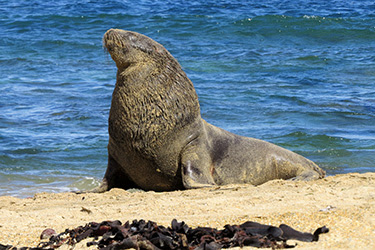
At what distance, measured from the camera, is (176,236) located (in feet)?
11.7

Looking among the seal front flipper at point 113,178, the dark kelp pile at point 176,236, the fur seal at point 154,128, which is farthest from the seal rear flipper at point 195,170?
the dark kelp pile at point 176,236

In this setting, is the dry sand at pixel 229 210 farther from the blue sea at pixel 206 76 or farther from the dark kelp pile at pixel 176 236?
the blue sea at pixel 206 76

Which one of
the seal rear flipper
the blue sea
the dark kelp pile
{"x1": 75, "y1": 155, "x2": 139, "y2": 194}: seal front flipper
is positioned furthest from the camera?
the blue sea

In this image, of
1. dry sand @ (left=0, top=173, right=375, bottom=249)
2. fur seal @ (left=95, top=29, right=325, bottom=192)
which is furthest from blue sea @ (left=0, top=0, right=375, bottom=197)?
dry sand @ (left=0, top=173, right=375, bottom=249)

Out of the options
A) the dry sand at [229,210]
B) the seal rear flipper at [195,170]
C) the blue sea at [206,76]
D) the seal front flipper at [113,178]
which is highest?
the dry sand at [229,210]

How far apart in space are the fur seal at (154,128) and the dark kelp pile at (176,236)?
1.82 metres

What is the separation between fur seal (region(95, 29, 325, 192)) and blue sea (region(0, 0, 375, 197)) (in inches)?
16.4

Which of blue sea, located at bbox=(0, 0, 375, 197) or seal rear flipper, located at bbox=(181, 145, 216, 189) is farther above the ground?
seal rear flipper, located at bbox=(181, 145, 216, 189)

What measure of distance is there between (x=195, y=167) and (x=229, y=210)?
1.49 meters

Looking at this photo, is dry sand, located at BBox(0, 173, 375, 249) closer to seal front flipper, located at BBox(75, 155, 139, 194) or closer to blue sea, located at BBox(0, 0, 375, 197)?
seal front flipper, located at BBox(75, 155, 139, 194)

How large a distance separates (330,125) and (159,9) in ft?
48.8

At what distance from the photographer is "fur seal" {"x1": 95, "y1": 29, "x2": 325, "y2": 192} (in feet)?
18.5

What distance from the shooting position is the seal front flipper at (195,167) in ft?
18.4

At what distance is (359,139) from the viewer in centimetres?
959
